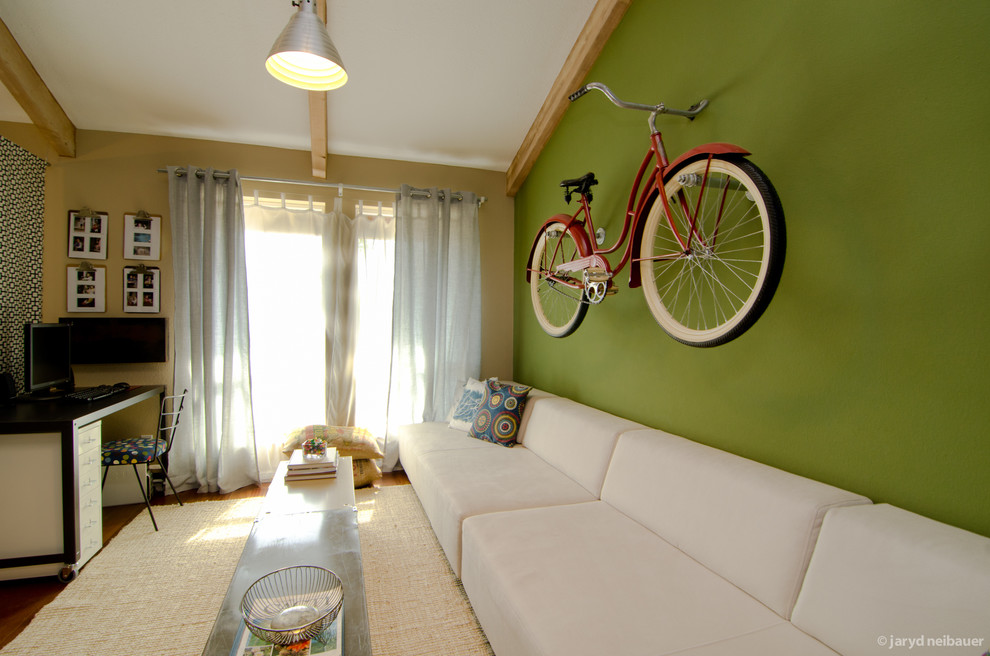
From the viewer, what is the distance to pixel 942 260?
1220mm

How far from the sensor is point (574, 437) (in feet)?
8.29

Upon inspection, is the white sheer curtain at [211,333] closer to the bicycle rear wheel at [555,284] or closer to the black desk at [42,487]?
the black desk at [42,487]

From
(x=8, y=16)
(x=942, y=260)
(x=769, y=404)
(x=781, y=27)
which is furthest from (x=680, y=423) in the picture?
(x=8, y=16)

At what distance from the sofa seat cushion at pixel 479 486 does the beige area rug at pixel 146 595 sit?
1.00 meters

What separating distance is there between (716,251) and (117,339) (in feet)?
12.8

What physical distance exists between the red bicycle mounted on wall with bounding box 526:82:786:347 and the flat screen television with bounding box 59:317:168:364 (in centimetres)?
311

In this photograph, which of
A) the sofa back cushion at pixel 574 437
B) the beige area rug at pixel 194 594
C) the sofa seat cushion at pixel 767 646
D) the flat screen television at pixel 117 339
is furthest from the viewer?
the flat screen television at pixel 117 339

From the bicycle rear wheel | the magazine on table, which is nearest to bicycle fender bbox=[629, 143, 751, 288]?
the bicycle rear wheel

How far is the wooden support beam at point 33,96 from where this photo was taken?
8.96 feet

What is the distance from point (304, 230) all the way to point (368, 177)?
71 centimetres

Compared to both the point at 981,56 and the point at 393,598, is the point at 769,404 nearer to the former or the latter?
the point at 981,56

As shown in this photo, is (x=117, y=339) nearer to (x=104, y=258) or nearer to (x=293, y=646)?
(x=104, y=258)

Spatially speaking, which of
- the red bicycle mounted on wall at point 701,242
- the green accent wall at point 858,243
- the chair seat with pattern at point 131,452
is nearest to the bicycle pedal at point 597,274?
the red bicycle mounted on wall at point 701,242

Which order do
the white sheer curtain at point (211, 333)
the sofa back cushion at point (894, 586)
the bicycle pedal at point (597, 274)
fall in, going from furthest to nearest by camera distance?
1. the white sheer curtain at point (211, 333)
2. the bicycle pedal at point (597, 274)
3. the sofa back cushion at point (894, 586)
